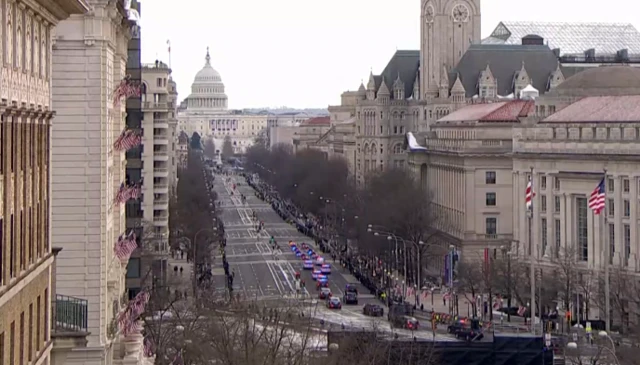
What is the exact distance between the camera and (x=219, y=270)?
124m

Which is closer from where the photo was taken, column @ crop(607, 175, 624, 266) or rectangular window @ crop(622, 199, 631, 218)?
column @ crop(607, 175, 624, 266)

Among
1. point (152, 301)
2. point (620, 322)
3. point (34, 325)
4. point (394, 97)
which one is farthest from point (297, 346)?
point (394, 97)

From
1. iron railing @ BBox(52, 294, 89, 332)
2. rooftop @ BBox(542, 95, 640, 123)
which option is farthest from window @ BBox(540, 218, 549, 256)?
iron railing @ BBox(52, 294, 89, 332)

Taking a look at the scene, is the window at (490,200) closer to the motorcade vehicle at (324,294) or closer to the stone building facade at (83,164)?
the motorcade vehicle at (324,294)

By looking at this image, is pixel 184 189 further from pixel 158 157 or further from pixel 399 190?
pixel 158 157

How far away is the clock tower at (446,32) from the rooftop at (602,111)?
7453 cm

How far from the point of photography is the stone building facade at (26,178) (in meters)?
22.0

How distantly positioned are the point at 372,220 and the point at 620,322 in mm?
50313

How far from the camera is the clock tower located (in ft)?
594

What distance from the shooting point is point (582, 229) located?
321 feet

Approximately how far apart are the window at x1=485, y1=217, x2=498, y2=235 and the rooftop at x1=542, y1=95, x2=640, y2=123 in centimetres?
1928

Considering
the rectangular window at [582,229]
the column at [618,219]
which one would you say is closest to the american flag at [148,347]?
the column at [618,219]

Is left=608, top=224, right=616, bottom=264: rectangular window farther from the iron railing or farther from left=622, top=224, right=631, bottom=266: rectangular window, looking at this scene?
the iron railing

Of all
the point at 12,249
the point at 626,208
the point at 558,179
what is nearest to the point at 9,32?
the point at 12,249
